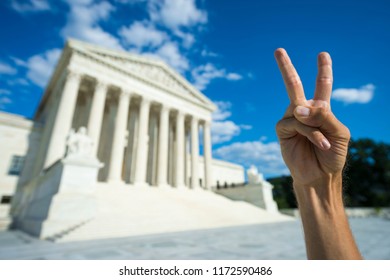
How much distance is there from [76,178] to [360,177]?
6248 centimetres

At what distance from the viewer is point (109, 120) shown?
1139 inches

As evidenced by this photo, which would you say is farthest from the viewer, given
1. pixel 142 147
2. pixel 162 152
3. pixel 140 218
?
pixel 162 152

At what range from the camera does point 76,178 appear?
12.9 meters

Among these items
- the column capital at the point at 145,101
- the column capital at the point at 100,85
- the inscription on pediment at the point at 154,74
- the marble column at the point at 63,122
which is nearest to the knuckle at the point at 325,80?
the marble column at the point at 63,122

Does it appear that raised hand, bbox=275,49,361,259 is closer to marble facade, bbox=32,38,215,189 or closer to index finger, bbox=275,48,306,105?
index finger, bbox=275,48,306,105

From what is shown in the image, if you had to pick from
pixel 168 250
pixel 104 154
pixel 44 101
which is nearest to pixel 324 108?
pixel 168 250

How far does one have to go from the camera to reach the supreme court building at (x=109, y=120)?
23.5 metres

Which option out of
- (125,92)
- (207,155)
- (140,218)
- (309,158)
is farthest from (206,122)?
(309,158)

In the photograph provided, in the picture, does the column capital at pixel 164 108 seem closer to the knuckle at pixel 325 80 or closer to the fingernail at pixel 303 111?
the knuckle at pixel 325 80

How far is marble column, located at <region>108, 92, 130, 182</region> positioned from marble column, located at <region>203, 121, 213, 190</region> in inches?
507

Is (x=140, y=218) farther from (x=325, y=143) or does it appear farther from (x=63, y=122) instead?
(x=63, y=122)

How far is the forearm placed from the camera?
5.28 feet

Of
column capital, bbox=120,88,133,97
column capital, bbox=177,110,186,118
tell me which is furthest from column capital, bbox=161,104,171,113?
column capital, bbox=120,88,133,97

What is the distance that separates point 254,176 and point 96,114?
2054 centimetres
